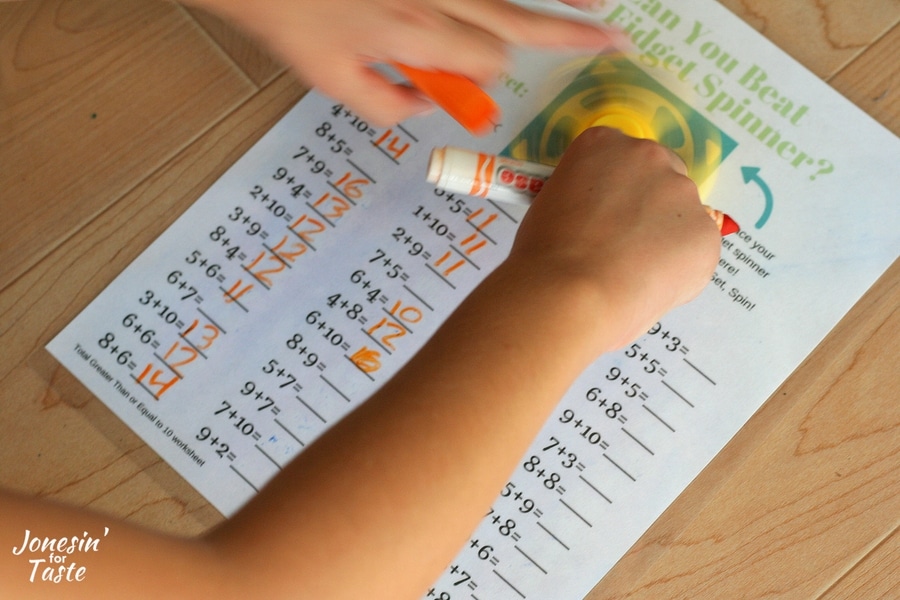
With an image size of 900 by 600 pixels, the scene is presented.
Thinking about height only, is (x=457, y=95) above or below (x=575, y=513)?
above

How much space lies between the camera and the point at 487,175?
45 cm

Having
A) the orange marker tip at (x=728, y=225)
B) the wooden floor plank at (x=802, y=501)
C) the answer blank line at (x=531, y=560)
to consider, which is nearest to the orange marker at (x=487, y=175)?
the orange marker tip at (x=728, y=225)

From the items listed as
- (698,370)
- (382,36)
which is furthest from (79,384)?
(698,370)

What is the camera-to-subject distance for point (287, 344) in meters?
0.49

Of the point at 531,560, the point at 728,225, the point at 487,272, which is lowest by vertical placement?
the point at 531,560

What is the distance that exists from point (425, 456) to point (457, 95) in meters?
0.21

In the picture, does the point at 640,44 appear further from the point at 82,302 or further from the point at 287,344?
the point at 82,302

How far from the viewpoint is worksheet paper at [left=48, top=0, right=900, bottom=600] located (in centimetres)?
46

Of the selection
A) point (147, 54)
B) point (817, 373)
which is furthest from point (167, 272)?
point (817, 373)

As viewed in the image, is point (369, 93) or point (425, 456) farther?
point (369, 93)

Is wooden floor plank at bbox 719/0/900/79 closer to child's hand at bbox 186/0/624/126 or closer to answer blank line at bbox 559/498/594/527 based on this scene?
child's hand at bbox 186/0/624/126

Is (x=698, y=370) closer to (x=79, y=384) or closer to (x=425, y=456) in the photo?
(x=425, y=456)

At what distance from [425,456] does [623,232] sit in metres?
0.17

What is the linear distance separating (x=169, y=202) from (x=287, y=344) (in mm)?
129
